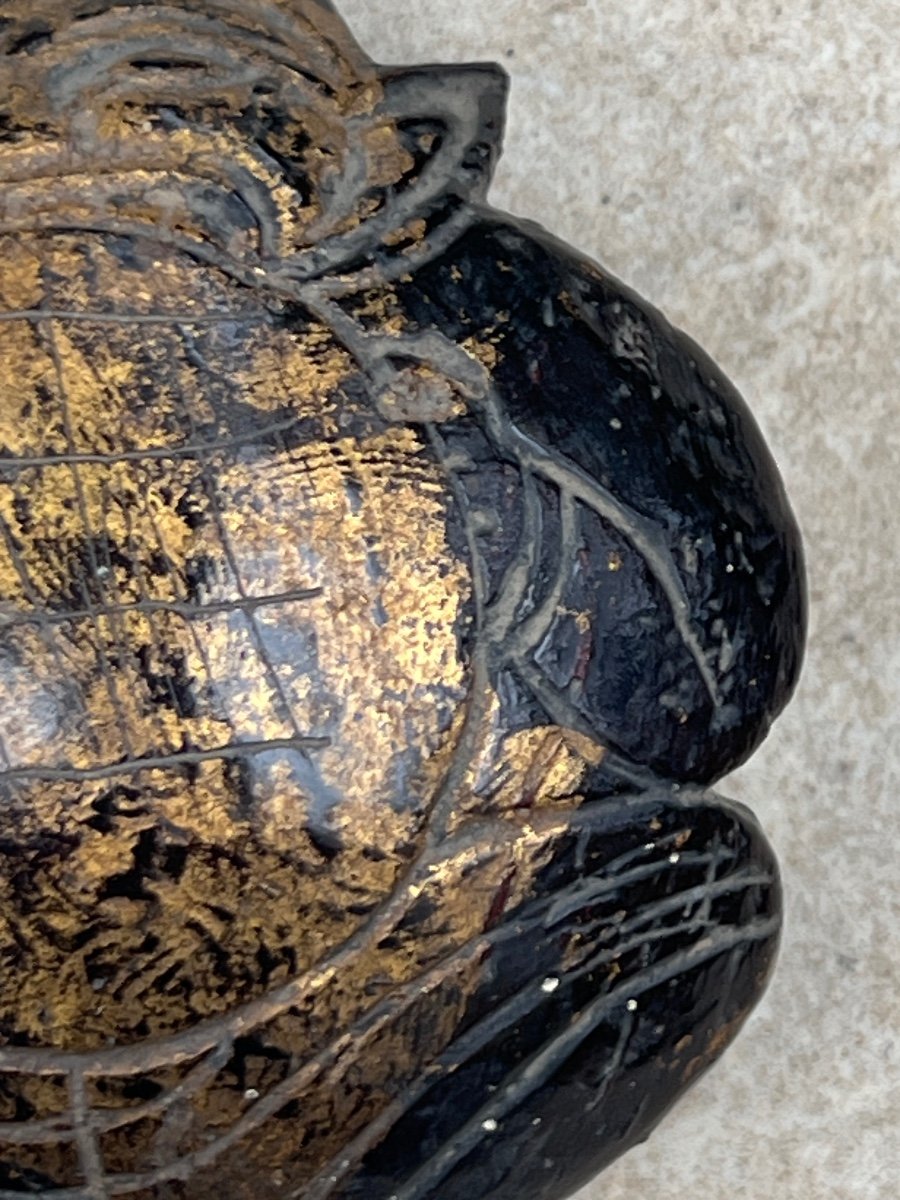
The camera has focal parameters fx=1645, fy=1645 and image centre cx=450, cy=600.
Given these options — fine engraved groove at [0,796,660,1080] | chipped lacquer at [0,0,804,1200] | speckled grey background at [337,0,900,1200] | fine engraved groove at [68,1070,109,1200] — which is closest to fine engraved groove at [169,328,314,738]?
chipped lacquer at [0,0,804,1200]

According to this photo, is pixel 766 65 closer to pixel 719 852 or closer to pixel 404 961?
pixel 719 852

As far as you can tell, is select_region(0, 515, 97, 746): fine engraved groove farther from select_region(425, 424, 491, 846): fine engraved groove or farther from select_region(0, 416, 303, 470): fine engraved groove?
select_region(425, 424, 491, 846): fine engraved groove

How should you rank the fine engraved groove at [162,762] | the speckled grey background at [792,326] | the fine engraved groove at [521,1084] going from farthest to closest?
the speckled grey background at [792,326] → the fine engraved groove at [521,1084] → the fine engraved groove at [162,762]

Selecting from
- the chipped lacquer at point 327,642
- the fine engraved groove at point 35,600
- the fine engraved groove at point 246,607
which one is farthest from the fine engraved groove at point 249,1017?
the fine engraved groove at point 35,600

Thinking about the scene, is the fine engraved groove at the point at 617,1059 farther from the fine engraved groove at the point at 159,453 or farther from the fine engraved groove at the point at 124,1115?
the fine engraved groove at the point at 159,453

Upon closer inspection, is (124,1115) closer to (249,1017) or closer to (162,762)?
(249,1017)

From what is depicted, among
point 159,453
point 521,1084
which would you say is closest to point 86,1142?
point 521,1084
